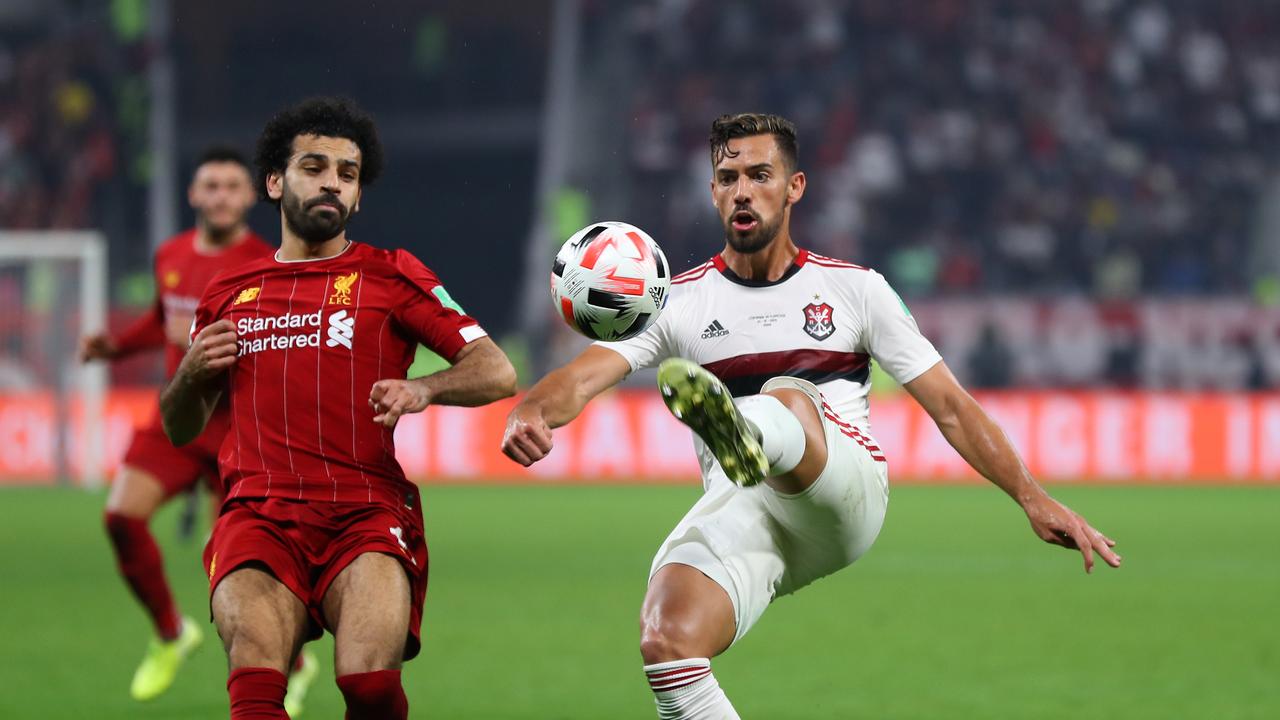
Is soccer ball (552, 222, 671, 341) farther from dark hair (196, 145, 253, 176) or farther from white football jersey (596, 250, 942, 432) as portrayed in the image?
dark hair (196, 145, 253, 176)

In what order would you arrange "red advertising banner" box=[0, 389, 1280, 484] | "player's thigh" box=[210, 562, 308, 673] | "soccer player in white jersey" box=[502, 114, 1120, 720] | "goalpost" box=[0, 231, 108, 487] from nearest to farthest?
1. "player's thigh" box=[210, 562, 308, 673]
2. "soccer player in white jersey" box=[502, 114, 1120, 720]
3. "goalpost" box=[0, 231, 108, 487]
4. "red advertising banner" box=[0, 389, 1280, 484]

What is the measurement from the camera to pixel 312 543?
4.41 metres

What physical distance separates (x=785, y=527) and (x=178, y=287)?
3.86 m

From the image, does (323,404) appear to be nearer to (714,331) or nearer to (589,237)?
(589,237)

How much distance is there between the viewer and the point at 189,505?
43.4ft

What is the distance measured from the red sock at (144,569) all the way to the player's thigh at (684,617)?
121 inches

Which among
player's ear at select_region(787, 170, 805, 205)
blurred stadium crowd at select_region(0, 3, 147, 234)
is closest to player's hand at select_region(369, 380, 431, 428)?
player's ear at select_region(787, 170, 805, 205)

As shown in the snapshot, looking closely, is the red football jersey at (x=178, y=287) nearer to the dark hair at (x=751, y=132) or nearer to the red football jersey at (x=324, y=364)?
the red football jersey at (x=324, y=364)

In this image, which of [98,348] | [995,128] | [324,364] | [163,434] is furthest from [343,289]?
[995,128]

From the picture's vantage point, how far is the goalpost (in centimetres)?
1805

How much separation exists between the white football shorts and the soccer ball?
17.3 inches

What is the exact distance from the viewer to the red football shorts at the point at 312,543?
4.33 m

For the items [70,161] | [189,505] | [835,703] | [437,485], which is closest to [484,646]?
[835,703]

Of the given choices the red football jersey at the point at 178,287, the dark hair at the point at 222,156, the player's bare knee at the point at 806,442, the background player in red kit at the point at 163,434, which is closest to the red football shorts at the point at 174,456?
the background player in red kit at the point at 163,434
